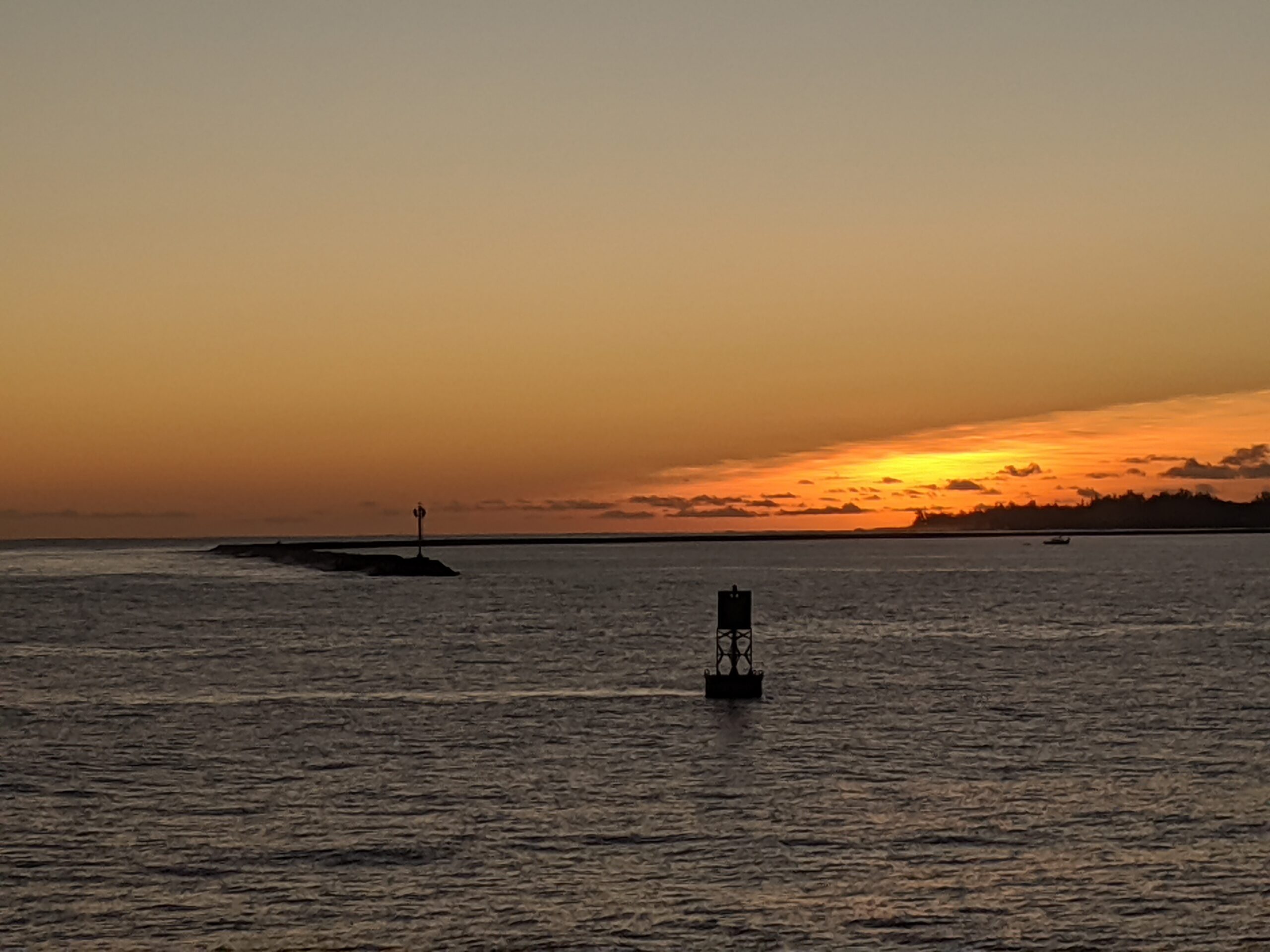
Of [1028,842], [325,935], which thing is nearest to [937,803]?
[1028,842]

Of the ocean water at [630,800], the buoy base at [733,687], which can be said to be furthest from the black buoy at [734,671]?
the ocean water at [630,800]

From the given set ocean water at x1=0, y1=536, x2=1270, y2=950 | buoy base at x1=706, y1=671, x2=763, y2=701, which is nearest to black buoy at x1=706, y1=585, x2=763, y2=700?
buoy base at x1=706, y1=671, x2=763, y2=701

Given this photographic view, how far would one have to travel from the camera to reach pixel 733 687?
199ft

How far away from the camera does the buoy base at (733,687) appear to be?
60219 millimetres

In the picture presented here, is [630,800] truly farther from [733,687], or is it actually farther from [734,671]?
[734,671]

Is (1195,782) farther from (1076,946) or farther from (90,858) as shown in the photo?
(90,858)

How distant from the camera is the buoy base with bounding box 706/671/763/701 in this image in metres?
60.2

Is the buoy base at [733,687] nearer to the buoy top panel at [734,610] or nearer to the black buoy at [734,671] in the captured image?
the black buoy at [734,671]

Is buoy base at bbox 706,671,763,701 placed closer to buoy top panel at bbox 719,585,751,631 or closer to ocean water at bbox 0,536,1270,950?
ocean water at bbox 0,536,1270,950

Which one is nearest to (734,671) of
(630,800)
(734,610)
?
(734,610)

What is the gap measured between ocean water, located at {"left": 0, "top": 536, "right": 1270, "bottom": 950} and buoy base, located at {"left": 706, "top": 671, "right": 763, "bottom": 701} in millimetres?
1190

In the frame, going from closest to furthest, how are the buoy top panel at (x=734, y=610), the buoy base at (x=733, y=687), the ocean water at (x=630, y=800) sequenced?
the ocean water at (x=630, y=800)
the buoy base at (x=733, y=687)
the buoy top panel at (x=734, y=610)

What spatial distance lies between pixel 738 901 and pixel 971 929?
4310 millimetres

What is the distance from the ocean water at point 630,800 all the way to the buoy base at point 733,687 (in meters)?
1.19
